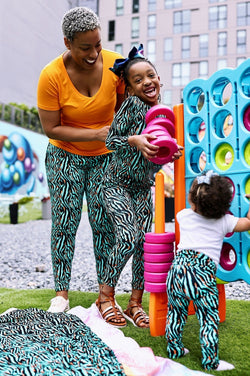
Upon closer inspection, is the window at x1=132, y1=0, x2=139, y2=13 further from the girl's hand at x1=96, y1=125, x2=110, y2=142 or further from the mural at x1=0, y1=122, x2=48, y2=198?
the girl's hand at x1=96, y1=125, x2=110, y2=142

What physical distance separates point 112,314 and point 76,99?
4.08 feet

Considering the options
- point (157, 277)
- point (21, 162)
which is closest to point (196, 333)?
point (157, 277)

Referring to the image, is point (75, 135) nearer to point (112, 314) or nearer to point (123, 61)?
point (123, 61)

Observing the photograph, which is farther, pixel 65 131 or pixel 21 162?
pixel 21 162

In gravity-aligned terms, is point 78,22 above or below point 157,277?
above

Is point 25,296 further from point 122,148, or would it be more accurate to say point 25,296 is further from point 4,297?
point 122,148

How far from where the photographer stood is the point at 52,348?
1786 millimetres

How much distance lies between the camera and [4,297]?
3279mm

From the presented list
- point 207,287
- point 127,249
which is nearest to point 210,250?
point 207,287

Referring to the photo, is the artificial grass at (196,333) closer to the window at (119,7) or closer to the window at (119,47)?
the window at (119,47)

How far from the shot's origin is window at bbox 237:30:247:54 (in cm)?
2527

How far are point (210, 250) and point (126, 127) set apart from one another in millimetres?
807

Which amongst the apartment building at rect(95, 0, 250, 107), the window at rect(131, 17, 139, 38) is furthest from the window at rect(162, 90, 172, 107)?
the window at rect(131, 17, 139, 38)

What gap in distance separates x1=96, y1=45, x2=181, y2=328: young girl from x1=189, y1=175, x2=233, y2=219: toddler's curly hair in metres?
0.38
